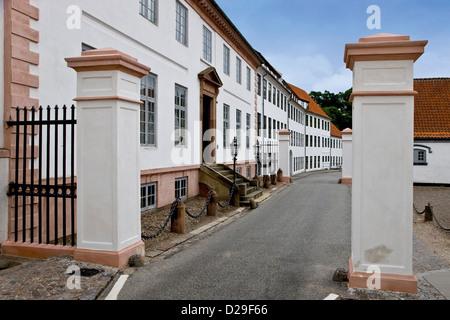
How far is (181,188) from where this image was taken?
42.2 feet

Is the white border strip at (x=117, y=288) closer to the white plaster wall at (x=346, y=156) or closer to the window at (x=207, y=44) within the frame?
the window at (x=207, y=44)

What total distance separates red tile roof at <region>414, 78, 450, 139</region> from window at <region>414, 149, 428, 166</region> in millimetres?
1048

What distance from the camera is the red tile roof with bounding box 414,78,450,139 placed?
24891 millimetres

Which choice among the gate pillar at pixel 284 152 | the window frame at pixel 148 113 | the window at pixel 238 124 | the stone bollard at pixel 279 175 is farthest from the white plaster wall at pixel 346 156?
the window frame at pixel 148 113

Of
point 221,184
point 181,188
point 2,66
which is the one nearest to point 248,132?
point 221,184

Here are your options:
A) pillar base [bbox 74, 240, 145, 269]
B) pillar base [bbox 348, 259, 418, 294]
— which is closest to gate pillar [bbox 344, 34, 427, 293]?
pillar base [bbox 348, 259, 418, 294]

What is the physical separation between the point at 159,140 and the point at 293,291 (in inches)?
296

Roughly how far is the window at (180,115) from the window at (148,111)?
165cm

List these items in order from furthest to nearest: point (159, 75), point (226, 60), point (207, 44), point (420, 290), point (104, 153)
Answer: point (226, 60)
point (207, 44)
point (159, 75)
point (104, 153)
point (420, 290)

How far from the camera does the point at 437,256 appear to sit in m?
7.05

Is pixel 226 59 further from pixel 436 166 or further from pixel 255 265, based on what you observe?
pixel 436 166

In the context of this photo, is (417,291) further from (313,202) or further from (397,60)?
(313,202)

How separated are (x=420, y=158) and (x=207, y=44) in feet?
59.0
